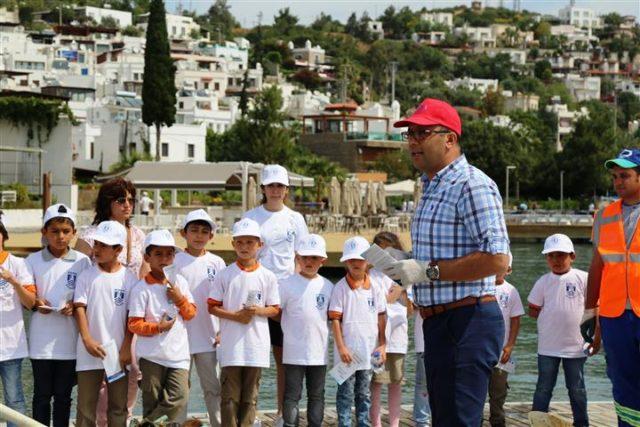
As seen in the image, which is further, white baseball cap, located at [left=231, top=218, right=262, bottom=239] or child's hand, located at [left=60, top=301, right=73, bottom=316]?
white baseball cap, located at [left=231, top=218, right=262, bottom=239]

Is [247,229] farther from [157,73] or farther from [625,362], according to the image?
[157,73]

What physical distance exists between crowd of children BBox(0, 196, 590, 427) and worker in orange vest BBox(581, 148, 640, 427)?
207cm

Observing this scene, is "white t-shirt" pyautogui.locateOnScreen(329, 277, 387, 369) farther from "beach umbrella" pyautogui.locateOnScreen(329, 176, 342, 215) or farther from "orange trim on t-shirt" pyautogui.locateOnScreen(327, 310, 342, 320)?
"beach umbrella" pyautogui.locateOnScreen(329, 176, 342, 215)

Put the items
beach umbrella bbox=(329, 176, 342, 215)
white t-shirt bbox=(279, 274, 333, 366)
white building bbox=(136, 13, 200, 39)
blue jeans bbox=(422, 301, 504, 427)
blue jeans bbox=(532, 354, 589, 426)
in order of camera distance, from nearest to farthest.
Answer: blue jeans bbox=(422, 301, 504, 427)
white t-shirt bbox=(279, 274, 333, 366)
blue jeans bbox=(532, 354, 589, 426)
beach umbrella bbox=(329, 176, 342, 215)
white building bbox=(136, 13, 200, 39)

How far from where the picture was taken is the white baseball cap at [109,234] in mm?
8391

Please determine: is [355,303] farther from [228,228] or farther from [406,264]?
[228,228]

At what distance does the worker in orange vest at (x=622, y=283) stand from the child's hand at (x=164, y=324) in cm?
274

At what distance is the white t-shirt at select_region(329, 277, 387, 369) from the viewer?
31.0 feet

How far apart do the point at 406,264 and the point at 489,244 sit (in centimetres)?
39

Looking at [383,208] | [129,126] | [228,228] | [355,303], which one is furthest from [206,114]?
[355,303]

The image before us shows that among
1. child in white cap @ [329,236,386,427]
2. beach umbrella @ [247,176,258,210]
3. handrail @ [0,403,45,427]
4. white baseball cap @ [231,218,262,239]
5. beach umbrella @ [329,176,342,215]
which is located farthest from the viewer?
beach umbrella @ [329,176,342,215]

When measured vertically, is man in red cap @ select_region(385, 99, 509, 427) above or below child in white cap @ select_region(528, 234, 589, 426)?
above

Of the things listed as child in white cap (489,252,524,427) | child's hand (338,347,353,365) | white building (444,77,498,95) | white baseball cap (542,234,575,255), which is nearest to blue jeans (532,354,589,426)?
child in white cap (489,252,524,427)

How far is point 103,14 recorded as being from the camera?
7269 inches
